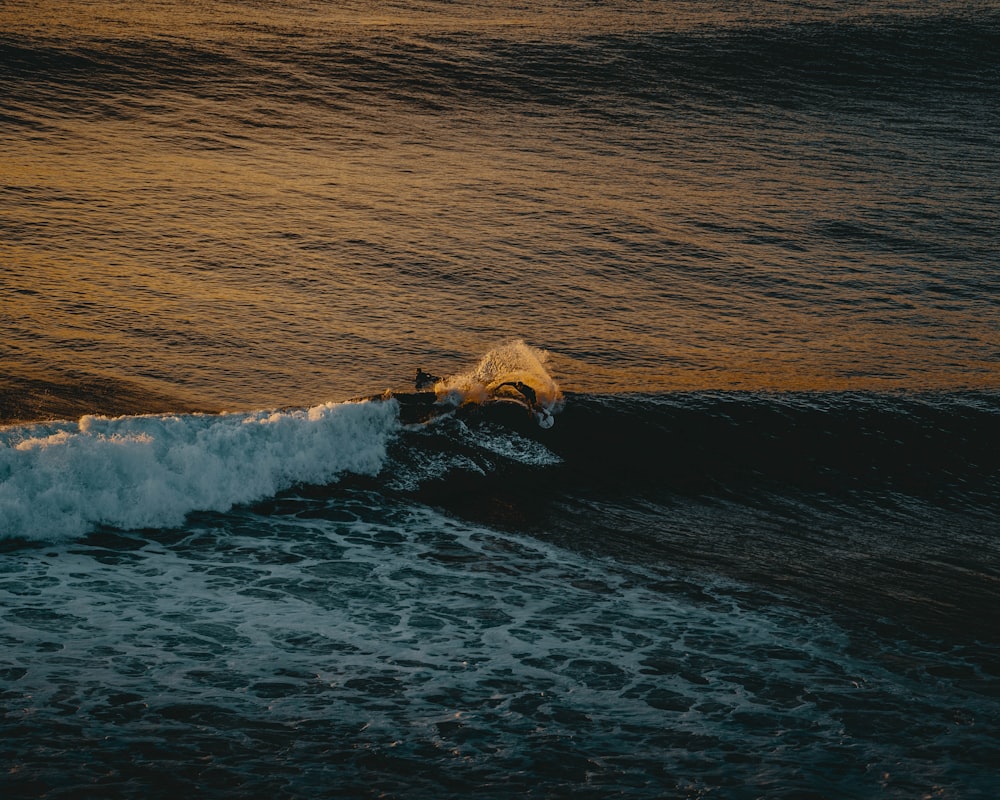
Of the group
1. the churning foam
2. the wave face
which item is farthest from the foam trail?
the churning foam

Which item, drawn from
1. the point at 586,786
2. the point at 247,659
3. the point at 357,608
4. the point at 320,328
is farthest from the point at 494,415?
the point at 586,786

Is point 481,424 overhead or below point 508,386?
below

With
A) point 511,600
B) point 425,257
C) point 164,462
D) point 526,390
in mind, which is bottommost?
point 511,600

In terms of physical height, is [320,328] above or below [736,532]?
above

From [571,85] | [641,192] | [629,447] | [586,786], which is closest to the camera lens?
[586,786]

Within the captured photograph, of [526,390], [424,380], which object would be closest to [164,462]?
[424,380]

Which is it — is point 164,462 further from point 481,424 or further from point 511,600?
point 511,600

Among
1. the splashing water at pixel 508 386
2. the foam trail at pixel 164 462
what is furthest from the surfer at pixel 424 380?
the foam trail at pixel 164 462

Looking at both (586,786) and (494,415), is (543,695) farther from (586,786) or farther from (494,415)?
(494,415)
